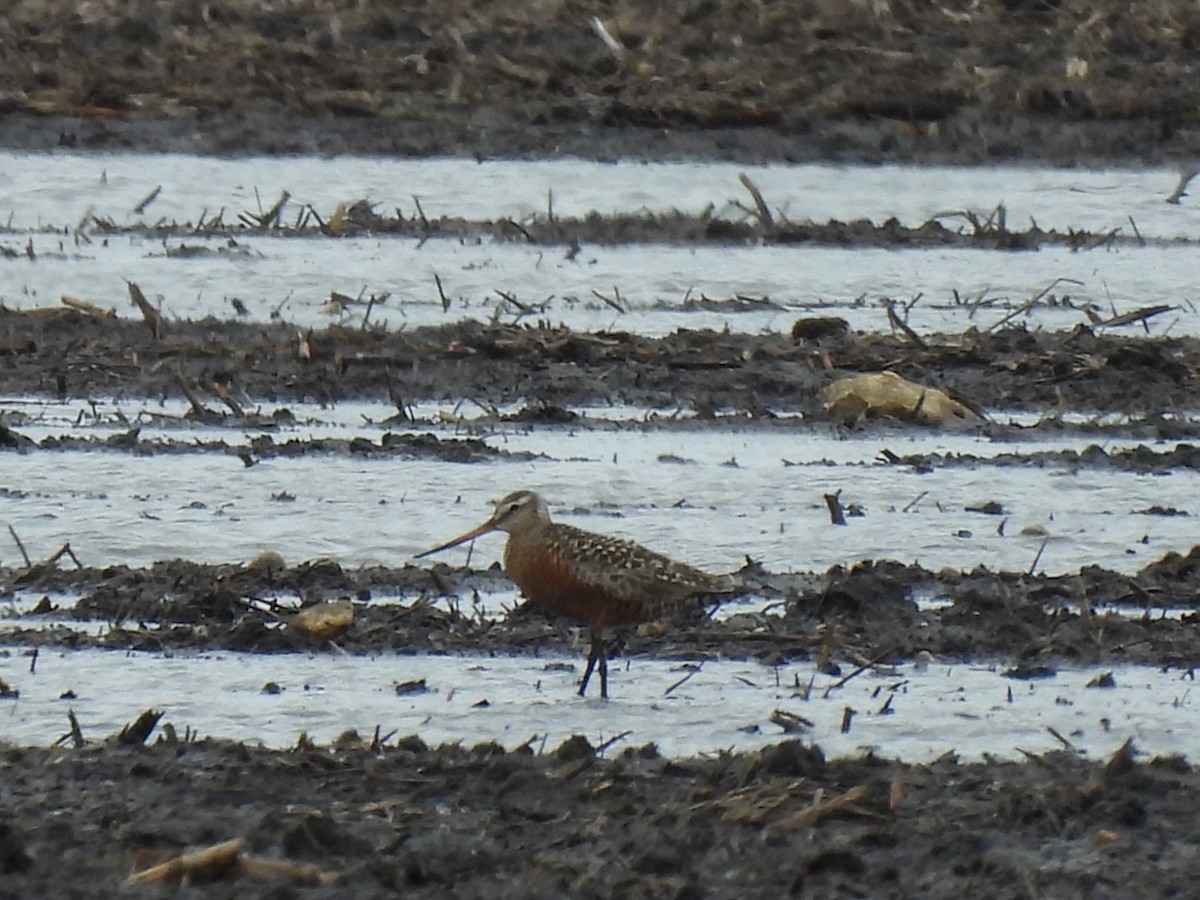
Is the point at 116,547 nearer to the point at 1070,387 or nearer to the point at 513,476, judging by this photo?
the point at 513,476

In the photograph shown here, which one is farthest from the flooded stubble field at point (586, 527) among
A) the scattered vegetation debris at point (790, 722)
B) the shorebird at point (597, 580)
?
the shorebird at point (597, 580)

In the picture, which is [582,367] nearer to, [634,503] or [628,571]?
[634,503]

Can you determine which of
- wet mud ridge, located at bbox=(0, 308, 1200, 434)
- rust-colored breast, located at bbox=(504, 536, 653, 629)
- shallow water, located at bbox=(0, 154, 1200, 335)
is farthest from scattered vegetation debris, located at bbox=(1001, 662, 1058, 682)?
shallow water, located at bbox=(0, 154, 1200, 335)

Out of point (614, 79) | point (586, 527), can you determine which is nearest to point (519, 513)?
point (586, 527)

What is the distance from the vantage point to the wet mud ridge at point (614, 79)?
56.6ft

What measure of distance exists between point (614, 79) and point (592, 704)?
12.8m

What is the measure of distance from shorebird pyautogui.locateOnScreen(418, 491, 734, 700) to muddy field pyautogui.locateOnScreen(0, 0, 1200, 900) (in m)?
0.22

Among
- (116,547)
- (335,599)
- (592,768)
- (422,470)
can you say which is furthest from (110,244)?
(592,768)

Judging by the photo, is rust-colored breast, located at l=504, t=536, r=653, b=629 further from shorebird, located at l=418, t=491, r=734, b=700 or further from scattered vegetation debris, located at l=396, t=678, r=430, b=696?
scattered vegetation debris, located at l=396, t=678, r=430, b=696

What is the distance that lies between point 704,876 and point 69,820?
1.17 m

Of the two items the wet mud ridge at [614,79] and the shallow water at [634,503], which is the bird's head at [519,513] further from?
the wet mud ridge at [614,79]

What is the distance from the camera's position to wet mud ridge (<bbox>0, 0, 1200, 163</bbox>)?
56.6ft

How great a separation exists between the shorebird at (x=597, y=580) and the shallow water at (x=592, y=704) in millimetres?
159

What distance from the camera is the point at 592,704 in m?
6.23
